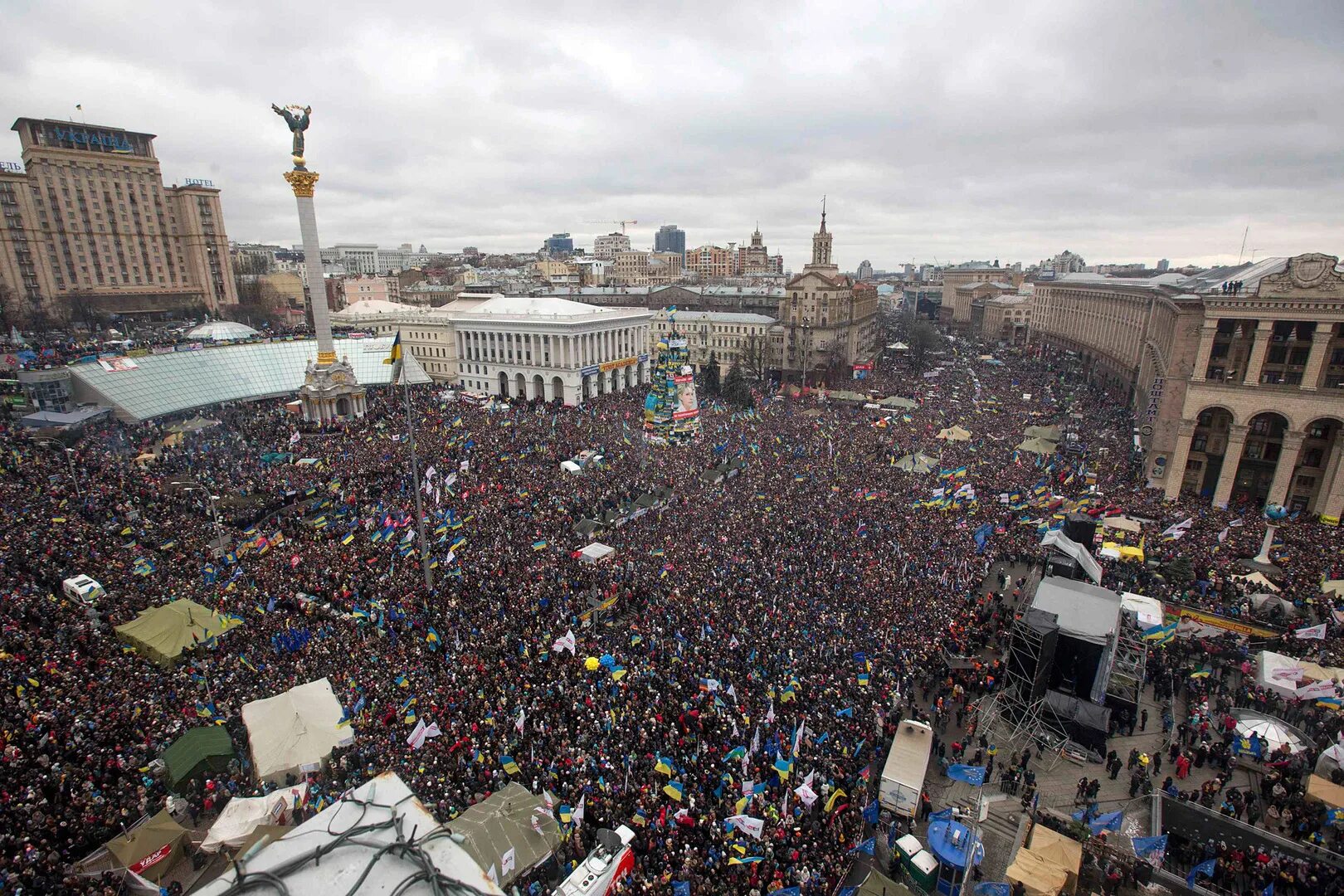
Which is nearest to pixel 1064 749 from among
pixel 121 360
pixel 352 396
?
pixel 352 396

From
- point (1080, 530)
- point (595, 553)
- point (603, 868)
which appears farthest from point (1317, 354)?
point (603, 868)

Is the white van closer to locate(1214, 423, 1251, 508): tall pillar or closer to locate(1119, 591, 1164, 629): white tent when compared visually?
locate(1119, 591, 1164, 629): white tent

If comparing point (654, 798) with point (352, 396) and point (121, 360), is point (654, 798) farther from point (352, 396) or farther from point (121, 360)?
point (121, 360)

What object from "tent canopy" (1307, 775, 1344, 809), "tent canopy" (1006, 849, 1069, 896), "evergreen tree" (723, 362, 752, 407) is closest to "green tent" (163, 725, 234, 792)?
"tent canopy" (1006, 849, 1069, 896)

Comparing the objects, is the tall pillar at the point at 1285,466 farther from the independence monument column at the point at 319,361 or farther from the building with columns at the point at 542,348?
the independence monument column at the point at 319,361

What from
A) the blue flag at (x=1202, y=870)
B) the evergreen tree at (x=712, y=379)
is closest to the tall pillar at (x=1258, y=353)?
the blue flag at (x=1202, y=870)

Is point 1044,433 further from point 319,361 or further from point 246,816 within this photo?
point 319,361
